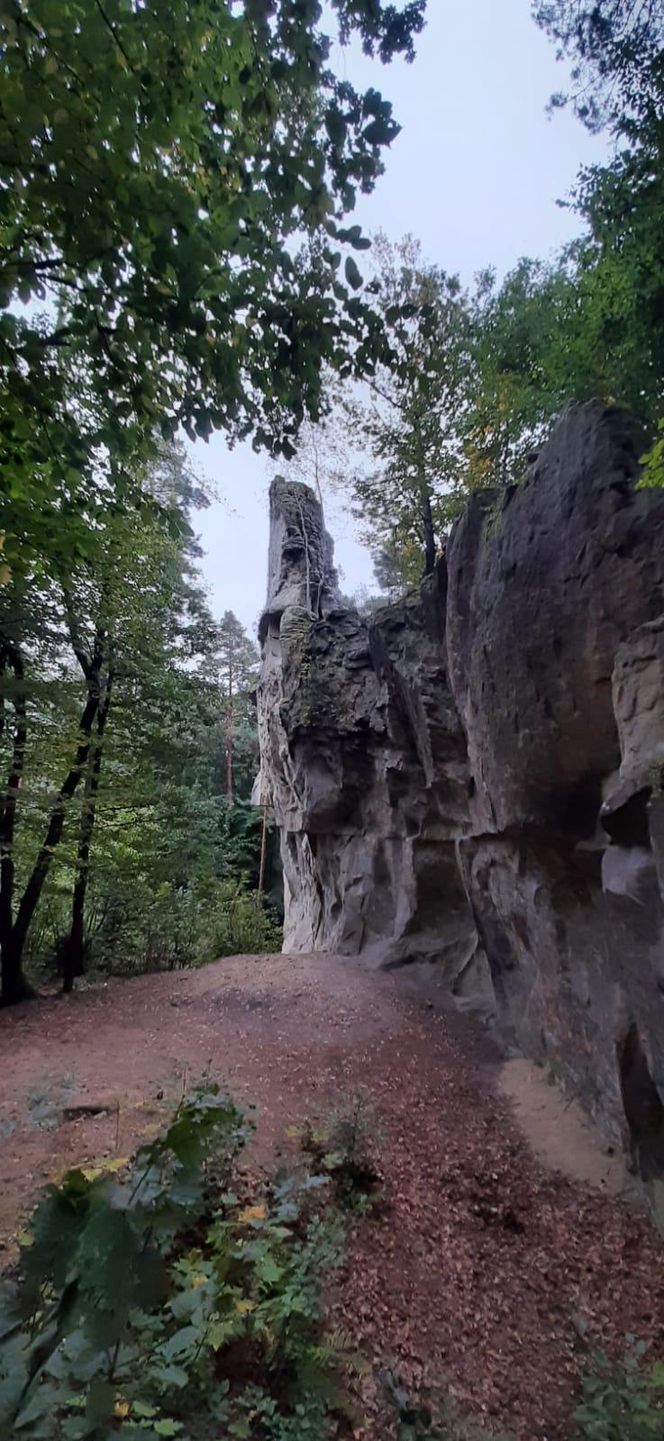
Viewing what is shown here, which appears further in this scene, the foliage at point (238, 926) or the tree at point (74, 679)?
the foliage at point (238, 926)

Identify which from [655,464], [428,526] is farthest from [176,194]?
[428,526]

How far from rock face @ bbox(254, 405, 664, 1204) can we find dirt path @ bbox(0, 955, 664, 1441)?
80 cm

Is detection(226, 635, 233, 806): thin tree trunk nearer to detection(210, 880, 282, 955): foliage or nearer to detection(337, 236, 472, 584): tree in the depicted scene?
detection(210, 880, 282, 955): foliage

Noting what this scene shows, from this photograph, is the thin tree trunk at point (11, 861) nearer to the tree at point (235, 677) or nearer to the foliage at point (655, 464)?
the foliage at point (655, 464)

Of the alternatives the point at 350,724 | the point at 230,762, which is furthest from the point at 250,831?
the point at 350,724

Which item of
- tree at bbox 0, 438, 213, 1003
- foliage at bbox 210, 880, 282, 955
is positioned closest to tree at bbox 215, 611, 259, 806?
foliage at bbox 210, 880, 282, 955

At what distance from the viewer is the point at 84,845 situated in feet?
33.4

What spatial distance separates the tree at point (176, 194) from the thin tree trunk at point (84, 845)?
7545 millimetres

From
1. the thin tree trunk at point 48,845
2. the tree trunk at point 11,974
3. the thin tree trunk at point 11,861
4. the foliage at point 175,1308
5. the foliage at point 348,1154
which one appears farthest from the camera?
the tree trunk at point 11,974

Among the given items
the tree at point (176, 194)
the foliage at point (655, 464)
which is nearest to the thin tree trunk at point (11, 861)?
the tree at point (176, 194)

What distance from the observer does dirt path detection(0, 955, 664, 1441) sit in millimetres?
3621

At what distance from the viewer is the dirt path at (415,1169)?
3.62 m

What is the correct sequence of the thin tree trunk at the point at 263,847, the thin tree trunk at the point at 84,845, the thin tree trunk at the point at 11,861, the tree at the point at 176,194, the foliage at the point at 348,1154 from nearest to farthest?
1. the tree at the point at 176,194
2. the foliage at the point at 348,1154
3. the thin tree trunk at the point at 11,861
4. the thin tree trunk at the point at 84,845
5. the thin tree trunk at the point at 263,847

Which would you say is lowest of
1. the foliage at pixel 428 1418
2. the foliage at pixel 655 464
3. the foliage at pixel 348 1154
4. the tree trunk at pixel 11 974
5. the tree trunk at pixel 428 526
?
the foliage at pixel 428 1418
